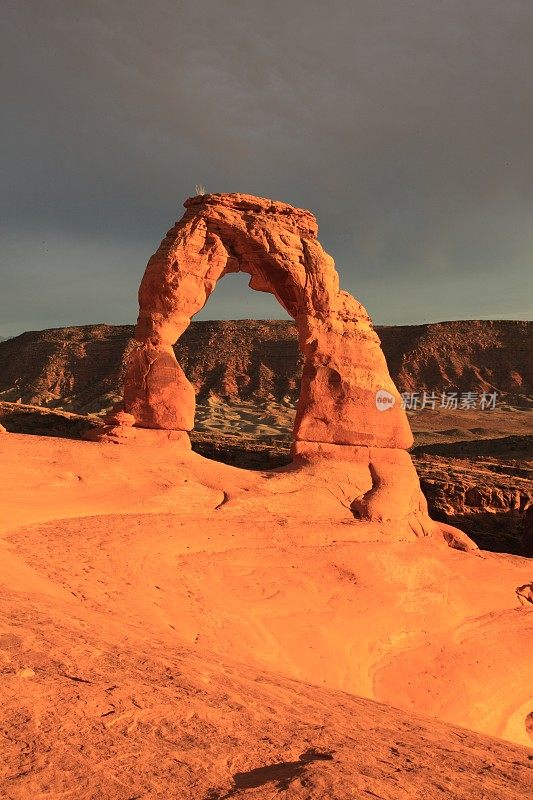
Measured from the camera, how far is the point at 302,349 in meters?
13.8

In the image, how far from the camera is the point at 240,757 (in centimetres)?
338

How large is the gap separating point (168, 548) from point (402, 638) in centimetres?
374

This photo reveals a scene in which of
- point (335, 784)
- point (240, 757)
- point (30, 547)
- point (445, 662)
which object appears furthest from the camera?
point (445, 662)

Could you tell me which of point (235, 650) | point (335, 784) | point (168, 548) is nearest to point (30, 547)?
point (168, 548)

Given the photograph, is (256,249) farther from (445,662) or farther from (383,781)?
(383,781)

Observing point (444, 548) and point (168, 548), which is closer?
point (168, 548)

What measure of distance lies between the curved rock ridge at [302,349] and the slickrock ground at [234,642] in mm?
1105

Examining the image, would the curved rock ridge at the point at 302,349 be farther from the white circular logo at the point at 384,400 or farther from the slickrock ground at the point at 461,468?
the slickrock ground at the point at 461,468

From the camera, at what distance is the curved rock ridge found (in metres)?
12.5

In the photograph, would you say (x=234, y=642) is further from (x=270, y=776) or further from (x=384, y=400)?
(x=384, y=400)

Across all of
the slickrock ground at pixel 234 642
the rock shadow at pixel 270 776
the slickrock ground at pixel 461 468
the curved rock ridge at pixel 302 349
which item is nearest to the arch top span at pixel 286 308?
the curved rock ridge at pixel 302 349

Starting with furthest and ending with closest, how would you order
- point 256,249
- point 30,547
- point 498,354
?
point 498,354
point 256,249
point 30,547

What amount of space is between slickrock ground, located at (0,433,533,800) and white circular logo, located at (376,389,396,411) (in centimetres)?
260

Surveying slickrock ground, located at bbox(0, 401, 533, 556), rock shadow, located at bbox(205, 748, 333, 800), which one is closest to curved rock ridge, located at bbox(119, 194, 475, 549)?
slickrock ground, located at bbox(0, 401, 533, 556)
